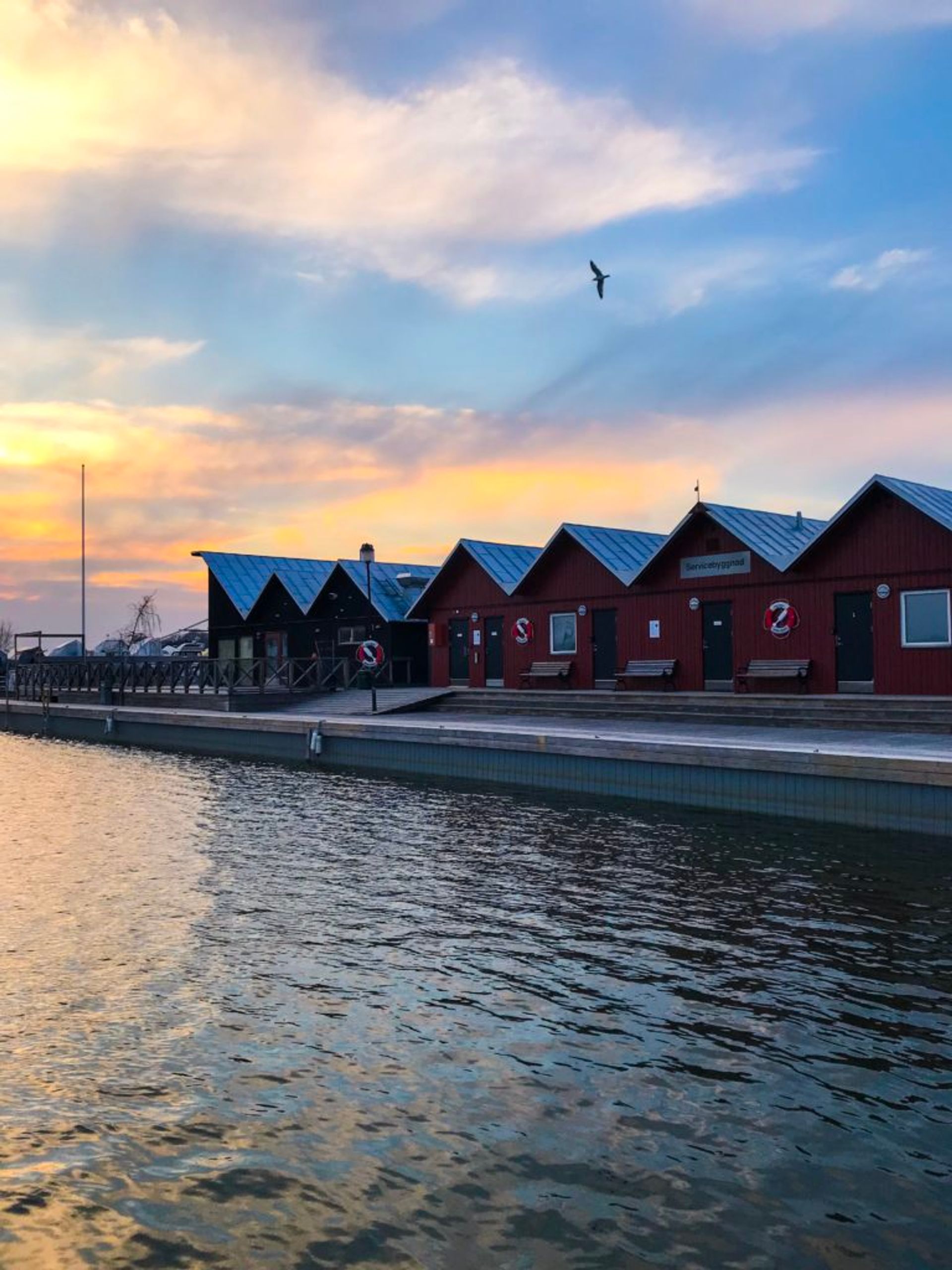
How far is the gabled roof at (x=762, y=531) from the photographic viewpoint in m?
23.8

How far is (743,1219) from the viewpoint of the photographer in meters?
4.51

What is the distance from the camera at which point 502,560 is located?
31.8 m

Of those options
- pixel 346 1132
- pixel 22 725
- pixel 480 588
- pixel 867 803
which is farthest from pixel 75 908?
pixel 22 725

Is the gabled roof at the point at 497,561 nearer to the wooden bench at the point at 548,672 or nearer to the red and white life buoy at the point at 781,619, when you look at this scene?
the wooden bench at the point at 548,672

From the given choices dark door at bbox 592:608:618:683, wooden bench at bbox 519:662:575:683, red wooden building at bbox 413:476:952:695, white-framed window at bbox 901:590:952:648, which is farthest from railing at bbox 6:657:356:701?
white-framed window at bbox 901:590:952:648

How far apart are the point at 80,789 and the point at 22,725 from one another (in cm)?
2349

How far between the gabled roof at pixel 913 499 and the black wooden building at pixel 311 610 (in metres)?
16.3

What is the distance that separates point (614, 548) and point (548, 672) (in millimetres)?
3954

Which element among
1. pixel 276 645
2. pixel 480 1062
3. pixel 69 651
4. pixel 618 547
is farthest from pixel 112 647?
pixel 480 1062

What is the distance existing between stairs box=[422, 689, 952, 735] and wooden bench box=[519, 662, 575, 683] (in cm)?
40

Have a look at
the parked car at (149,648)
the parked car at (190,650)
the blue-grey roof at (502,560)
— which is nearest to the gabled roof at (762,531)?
the blue-grey roof at (502,560)

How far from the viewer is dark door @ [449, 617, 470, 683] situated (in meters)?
31.9

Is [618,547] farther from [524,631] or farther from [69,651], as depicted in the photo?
[69,651]

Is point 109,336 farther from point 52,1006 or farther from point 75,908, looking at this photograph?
point 52,1006
